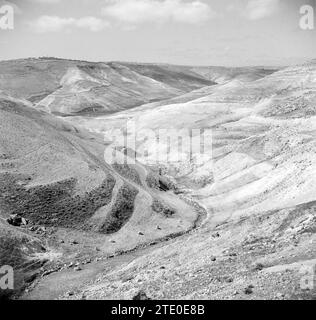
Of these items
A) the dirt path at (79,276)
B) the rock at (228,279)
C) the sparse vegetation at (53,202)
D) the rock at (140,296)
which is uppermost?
the sparse vegetation at (53,202)

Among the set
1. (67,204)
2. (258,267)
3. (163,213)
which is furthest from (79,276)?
(163,213)

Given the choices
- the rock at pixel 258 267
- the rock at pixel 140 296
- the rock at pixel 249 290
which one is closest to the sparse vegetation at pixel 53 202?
the rock at pixel 140 296

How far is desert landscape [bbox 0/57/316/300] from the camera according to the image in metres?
29.5

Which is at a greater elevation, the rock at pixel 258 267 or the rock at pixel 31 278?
the rock at pixel 258 267

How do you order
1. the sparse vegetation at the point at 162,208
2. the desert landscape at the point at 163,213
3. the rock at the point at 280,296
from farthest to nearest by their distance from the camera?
1. the sparse vegetation at the point at 162,208
2. the desert landscape at the point at 163,213
3. the rock at the point at 280,296

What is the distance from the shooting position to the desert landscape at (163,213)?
29.5 metres

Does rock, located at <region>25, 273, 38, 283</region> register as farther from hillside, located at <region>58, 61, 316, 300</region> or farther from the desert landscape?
hillside, located at <region>58, 61, 316, 300</region>

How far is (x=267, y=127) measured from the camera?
77.9 m

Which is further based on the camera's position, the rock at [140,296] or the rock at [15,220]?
the rock at [15,220]

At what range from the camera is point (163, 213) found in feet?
158

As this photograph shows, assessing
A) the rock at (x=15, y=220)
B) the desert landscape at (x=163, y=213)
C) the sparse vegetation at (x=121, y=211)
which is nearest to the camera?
the desert landscape at (x=163, y=213)

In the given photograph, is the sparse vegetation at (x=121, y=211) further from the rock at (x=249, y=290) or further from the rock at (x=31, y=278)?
the rock at (x=249, y=290)

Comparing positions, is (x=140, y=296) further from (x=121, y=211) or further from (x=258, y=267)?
(x=121, y=211)
